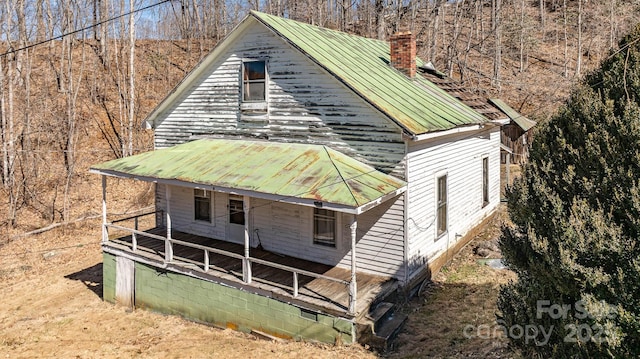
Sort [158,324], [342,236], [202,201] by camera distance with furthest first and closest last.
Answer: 1. [202,201]
2. [158,324]
3. [342,236]

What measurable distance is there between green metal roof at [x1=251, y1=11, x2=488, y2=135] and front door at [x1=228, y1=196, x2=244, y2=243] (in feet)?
16.1

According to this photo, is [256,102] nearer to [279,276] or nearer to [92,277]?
[279,276]

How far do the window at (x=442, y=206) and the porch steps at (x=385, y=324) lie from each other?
10.9ft

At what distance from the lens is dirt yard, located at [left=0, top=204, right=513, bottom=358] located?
31.0 feet

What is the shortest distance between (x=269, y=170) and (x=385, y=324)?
14.8 ft

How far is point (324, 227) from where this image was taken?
39.3ft

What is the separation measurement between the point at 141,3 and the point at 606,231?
35.7 meters

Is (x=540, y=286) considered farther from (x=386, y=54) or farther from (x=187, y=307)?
(x=386, y=54)

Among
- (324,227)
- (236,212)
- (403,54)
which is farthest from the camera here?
(403,54)

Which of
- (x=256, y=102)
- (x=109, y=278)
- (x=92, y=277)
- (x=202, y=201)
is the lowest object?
(x=92, y=277)

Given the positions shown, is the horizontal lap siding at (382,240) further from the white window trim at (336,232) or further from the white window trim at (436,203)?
the white window trim at (436,203)

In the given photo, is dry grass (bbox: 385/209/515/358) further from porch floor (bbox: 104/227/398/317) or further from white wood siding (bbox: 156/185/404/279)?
white wood siding (bbox: 156/185/404/279)

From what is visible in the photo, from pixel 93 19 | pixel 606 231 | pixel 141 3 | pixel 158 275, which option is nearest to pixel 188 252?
pixel 158 275

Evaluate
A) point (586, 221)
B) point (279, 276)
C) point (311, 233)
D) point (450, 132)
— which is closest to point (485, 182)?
point (450, 132)
